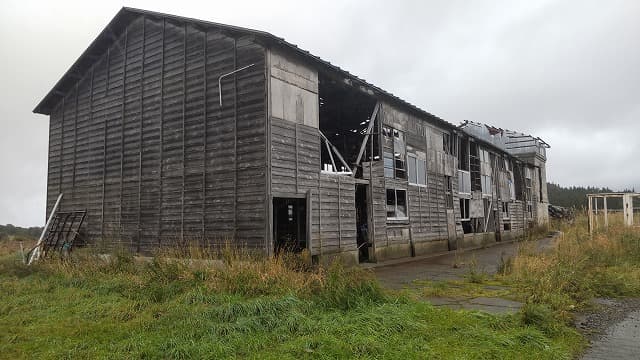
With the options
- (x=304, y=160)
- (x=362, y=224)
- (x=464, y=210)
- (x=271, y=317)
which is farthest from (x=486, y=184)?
(x=271, y=317)

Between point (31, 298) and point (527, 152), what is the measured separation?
130 feet

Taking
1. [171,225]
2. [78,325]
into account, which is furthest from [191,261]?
[78,325]

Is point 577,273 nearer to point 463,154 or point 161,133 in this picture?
point 161,133

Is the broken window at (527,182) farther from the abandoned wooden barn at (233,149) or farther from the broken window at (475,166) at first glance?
the abandoned wooden barn at (233,149)

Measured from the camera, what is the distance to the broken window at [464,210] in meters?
23.5

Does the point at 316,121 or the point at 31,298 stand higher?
the point at 316,121

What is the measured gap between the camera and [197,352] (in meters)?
4.91

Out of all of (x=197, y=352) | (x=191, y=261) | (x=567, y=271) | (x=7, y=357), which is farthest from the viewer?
(x=191, y=261)

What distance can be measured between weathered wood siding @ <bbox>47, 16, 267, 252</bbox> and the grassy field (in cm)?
294

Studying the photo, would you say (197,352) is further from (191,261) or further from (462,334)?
(191,261)

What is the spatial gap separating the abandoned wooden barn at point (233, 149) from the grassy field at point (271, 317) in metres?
3.26

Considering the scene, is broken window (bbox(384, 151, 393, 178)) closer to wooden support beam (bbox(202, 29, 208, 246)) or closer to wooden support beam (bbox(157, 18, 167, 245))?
wooden support beam (bbox(202, 29, 208, 246))

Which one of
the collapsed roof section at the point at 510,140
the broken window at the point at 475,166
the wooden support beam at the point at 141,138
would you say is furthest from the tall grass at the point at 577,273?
the collapsed roof section at the point at 510,140

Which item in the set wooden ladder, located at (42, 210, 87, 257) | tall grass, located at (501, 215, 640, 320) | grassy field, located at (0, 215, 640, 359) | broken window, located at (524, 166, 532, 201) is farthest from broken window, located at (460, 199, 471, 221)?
wooden ladder, located at (42, 210, 87, 257)
